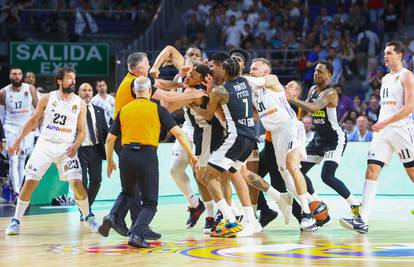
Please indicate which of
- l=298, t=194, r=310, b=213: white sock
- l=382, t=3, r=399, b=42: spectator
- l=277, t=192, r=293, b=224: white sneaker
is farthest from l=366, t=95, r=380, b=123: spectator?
l=298, t=194, r=310, b=213: white sock

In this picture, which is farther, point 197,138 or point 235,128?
point 197,138

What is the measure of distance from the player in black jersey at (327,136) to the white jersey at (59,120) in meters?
3.05

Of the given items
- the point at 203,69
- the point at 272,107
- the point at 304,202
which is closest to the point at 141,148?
the point at 203,69

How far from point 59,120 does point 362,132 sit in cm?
874

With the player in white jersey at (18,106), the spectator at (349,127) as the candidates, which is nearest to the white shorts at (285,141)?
the player in white jersey at (18,106)

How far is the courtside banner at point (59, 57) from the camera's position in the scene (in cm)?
2350

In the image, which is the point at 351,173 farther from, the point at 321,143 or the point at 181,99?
the point at 181,99

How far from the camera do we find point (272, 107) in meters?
12.6

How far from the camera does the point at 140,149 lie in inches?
415

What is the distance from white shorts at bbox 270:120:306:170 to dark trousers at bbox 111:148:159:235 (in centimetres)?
243

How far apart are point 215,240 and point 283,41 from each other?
46.9 feet

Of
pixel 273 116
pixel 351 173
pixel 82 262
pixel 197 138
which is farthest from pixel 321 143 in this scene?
pixel 351 173

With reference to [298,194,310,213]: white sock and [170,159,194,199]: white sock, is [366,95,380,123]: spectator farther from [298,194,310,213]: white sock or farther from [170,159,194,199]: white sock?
[298,194,310,213]: white sock

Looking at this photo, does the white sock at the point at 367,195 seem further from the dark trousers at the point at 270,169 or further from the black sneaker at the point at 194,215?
the black sneaker at the point at 194,215
